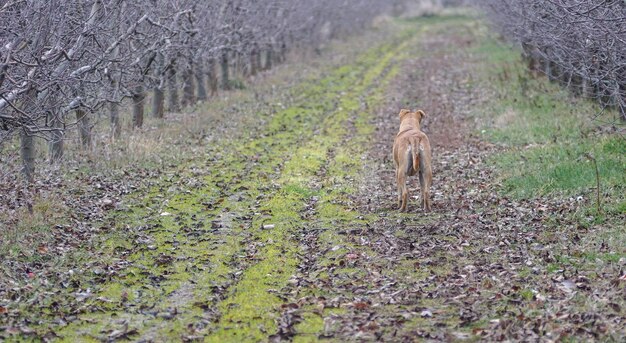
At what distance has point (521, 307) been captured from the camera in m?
7.59

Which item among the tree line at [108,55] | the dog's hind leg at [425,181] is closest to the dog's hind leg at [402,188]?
the dog's hind leg at [425,181]

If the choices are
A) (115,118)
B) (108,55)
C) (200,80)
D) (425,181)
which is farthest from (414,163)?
(200,80)

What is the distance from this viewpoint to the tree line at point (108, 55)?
398 inches

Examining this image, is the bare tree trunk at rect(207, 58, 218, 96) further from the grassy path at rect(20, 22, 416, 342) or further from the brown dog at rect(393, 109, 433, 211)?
the brown dog at rect(393, 109, 433, 211)

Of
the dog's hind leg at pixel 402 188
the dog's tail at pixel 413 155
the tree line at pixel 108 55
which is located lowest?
the dog's hind leg at pixel 402 188

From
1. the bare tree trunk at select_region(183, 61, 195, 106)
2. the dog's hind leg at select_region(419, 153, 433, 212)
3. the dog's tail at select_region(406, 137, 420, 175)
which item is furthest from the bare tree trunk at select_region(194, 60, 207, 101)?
the dog's hind leg at select_region(419, 153, 433, 212)

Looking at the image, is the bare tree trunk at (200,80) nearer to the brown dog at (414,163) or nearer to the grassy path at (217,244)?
the grassy path at (217,244)

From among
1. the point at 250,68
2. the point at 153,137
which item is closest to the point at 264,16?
the point at 250,68

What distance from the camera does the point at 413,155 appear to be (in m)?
11.4

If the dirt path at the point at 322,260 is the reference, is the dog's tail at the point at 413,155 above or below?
above

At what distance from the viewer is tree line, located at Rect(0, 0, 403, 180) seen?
10102 mm

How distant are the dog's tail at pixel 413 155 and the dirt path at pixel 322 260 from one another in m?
0.69

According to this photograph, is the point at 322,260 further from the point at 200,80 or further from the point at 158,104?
the point at 200,80

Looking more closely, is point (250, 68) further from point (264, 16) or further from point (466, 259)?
point (466, 259)
